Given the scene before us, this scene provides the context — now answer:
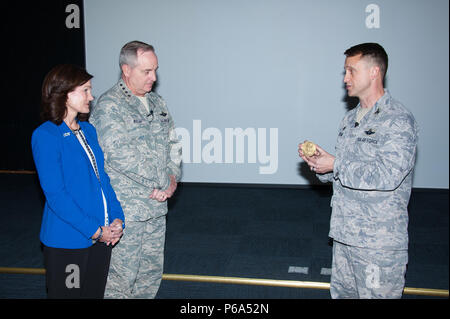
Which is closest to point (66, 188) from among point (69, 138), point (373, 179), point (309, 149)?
point (69, 138)

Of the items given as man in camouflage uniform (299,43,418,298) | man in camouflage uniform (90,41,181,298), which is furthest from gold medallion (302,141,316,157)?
man in camouflage uniform (90,41,181,298)

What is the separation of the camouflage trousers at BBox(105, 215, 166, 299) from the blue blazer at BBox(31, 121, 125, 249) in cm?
32

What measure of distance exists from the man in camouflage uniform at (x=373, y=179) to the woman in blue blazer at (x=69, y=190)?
3.52ft

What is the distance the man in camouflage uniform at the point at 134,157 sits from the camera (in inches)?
84.4

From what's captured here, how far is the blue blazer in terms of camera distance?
1.76 meters

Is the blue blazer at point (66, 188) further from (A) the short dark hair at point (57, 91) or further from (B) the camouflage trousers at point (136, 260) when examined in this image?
(B) the camouflage trousers at point (136, 260)

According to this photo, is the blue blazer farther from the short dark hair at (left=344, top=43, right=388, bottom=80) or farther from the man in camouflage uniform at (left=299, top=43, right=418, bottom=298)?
the short dark hair at (left=344, top=43, right=388, bottom=80)

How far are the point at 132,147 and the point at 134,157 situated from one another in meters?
0.05

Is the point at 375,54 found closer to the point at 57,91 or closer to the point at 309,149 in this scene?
the point at 309,149

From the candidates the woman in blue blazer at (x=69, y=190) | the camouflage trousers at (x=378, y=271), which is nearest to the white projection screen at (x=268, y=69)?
the camouflage trousers at (x=378, y=271)

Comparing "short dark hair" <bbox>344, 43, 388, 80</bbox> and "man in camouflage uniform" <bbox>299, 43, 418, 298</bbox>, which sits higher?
"short dark hair" <bbox>344, 43, 388, 80</bbox>

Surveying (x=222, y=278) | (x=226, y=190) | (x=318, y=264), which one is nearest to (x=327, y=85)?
(x=226, y=190)

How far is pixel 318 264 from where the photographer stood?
140 inches
